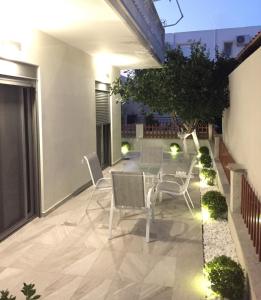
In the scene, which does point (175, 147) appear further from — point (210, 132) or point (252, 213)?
point (252, 213)

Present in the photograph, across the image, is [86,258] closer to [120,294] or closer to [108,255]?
[108,255]

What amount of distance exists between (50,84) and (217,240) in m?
3.52

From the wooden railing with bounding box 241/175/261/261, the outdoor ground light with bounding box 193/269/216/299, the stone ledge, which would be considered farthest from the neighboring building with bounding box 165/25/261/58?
the outdoor ground light with bounding box 193/269/216/299

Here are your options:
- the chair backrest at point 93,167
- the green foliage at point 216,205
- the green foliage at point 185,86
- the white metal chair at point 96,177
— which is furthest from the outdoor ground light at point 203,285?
the green foliage at point 185,86

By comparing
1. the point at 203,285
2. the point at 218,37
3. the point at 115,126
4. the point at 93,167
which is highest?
the point at 218,37

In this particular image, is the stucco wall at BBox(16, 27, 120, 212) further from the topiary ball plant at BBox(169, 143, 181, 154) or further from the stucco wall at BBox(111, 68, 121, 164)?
the topiary ball plant at BBox(169, 143, 181, 154)

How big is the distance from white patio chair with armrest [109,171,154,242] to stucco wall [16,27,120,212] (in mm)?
1546

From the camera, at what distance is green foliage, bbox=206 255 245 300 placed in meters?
2.76

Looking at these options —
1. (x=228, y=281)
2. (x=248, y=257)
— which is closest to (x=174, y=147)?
(x=248, y=257)

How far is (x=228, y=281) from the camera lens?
9.15 feet

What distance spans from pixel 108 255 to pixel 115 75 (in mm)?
7030

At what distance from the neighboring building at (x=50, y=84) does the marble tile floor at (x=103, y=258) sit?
58 cm

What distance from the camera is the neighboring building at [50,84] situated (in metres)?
4.36

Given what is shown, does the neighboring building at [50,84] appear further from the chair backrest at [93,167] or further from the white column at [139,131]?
the white column at [139,131]
